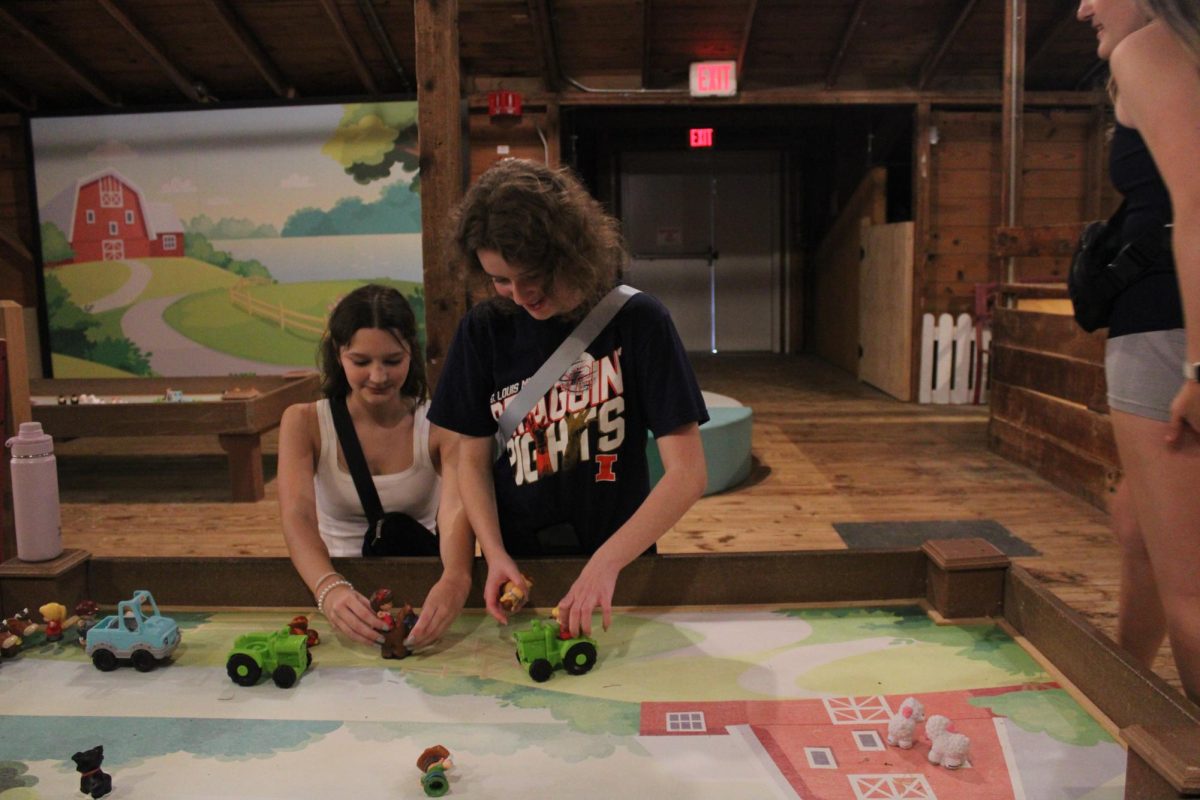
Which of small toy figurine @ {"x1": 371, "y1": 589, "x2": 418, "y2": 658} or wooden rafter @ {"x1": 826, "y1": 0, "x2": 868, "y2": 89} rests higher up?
wooden rafter @ {"x1": 826, "y1": 0, "x2": 868, "y2": 89}

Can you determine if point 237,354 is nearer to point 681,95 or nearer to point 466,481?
point 681,95

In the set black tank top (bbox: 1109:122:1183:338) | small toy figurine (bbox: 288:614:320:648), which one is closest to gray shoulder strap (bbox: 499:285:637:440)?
small toy figurine (bbox: 288:614:320:648)

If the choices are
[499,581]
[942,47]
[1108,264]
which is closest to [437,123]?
[499,581]

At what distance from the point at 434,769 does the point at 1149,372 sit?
1065 millimetres

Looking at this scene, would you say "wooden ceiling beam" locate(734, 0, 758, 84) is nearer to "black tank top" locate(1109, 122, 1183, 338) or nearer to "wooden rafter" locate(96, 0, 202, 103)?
"wooden rafter" locate(96, 0, 202, 103)

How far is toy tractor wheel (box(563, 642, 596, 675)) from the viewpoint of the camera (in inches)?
56.7

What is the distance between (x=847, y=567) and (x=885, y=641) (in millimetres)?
198

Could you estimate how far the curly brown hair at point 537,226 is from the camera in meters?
1.41

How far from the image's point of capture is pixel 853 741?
4.01 ft

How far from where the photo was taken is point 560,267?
1.47m

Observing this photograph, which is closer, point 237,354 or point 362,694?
point 362,694

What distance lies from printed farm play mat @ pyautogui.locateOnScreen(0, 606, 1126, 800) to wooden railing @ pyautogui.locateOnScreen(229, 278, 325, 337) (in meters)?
5.71

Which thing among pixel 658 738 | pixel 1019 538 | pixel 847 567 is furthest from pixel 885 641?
pixel 1019 538

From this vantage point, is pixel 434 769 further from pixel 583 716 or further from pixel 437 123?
pixel 437 123
